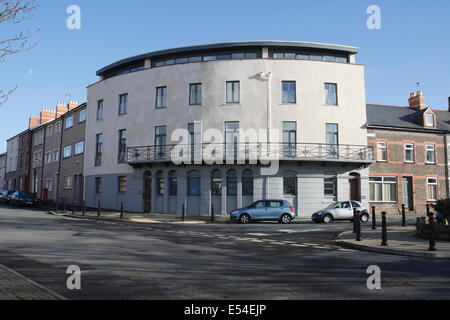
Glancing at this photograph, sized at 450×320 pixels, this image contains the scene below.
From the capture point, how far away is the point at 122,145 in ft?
108

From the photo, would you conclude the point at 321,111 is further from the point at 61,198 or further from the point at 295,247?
the point at 61,198

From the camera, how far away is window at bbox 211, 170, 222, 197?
94.0 ft

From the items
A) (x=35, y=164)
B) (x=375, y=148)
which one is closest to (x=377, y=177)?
(x=375, y=148)

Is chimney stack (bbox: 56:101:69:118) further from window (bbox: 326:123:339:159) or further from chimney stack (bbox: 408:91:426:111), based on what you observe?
chimney stack (bbox: 408:91:426:111)

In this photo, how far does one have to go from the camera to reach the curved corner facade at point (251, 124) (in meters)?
28.4

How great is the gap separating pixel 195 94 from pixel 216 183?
717cm

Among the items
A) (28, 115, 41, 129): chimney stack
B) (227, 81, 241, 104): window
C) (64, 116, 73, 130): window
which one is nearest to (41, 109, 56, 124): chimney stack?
(28, 115, 41, 129): chimney stack

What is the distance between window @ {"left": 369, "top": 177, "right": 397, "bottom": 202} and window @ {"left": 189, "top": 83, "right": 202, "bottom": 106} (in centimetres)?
1477

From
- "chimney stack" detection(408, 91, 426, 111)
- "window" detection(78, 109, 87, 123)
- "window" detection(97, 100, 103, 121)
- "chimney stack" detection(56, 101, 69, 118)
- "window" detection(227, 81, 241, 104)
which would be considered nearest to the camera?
"window" detection(227, 81, 241, 104)

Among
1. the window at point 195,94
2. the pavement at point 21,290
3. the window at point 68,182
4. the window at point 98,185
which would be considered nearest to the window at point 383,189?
the window at point 195,94

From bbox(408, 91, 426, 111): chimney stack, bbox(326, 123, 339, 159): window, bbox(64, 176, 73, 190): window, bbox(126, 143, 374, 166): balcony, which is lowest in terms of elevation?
bbox(64, 176, 73, 190): window

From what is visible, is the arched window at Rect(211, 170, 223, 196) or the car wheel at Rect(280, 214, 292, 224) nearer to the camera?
the car wheel at Rect(280, 214, 292, 224)
